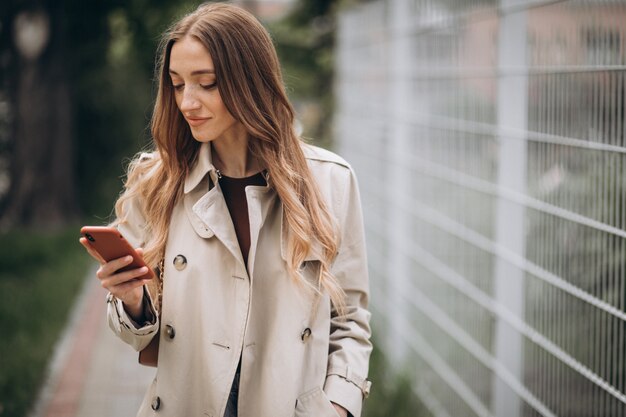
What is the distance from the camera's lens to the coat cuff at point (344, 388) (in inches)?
95.3

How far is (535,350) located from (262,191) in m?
1.52

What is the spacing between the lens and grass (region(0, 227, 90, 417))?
5.41m

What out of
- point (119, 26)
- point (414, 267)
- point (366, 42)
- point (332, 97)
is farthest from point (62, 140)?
point (414, 267)

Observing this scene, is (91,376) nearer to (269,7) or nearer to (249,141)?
(249,141)

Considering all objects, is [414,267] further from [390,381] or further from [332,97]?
[332,97]

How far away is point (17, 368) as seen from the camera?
5.60 meters

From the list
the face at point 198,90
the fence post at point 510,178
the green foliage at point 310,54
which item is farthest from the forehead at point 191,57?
the green foliage at point 310,54

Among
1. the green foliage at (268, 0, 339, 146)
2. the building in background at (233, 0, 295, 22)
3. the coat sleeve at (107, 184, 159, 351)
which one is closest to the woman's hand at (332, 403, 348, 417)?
the coat sleeve at (107, 184, 159, 351)

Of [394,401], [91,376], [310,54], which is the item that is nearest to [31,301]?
[91,376]

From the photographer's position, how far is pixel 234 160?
252 cm

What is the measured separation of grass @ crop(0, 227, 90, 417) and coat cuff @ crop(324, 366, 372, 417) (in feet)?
10.1

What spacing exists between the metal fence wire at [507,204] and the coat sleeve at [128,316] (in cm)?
148

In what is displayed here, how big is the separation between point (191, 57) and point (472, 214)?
2203 millimetres

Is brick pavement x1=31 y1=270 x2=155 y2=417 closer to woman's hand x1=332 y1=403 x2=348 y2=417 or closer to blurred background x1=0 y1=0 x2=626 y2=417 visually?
blurred background x1=0 y1=0 x2=626 y2=417
